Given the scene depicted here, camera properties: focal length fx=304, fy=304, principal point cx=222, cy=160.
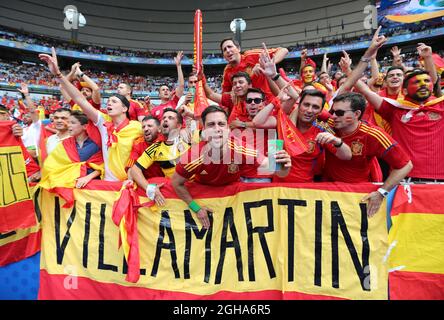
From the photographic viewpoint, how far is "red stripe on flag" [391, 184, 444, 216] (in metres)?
2.39

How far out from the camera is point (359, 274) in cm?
243

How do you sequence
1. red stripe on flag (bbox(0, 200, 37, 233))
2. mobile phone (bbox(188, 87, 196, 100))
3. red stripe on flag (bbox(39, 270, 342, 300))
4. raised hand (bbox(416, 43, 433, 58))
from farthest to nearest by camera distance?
mobile phone (bbox(188, 87, 196, 100)) < raised hand (bbox(416, 43, 433, 58)) < red stripe on flag (bbox(0, 200, 37, 233)) < red stripe on flag (bbox(39, 270, 342, 300))

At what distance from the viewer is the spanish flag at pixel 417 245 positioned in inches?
92.6

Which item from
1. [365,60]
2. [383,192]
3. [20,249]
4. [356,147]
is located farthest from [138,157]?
[365,60]

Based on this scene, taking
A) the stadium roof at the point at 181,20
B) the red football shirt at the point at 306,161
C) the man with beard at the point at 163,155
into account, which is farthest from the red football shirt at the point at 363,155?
the stadium roof at the point at 181,20

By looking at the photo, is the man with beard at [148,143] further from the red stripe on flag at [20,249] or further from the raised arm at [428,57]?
the raised arm at [428,57]

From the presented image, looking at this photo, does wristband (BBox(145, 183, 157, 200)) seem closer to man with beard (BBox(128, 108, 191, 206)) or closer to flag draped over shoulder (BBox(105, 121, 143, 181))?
man with beard (BBox(128, 108, 191, 206))

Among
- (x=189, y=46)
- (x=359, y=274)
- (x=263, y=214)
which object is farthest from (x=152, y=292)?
(x=189, y=46)

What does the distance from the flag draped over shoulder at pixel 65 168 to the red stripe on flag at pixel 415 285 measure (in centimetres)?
296

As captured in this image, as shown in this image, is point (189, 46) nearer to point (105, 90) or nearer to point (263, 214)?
point (105, 90)

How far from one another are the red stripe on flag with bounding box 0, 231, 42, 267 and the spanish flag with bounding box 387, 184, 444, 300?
10.8ft

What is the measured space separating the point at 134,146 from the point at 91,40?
33.4m

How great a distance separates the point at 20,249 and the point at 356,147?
3349 millimetres

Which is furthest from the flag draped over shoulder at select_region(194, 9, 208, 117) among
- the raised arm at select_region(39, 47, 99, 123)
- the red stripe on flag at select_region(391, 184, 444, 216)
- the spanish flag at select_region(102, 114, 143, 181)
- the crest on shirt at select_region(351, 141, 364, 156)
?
the red stripe on flag at select_region(391, 184, 444, 216)
